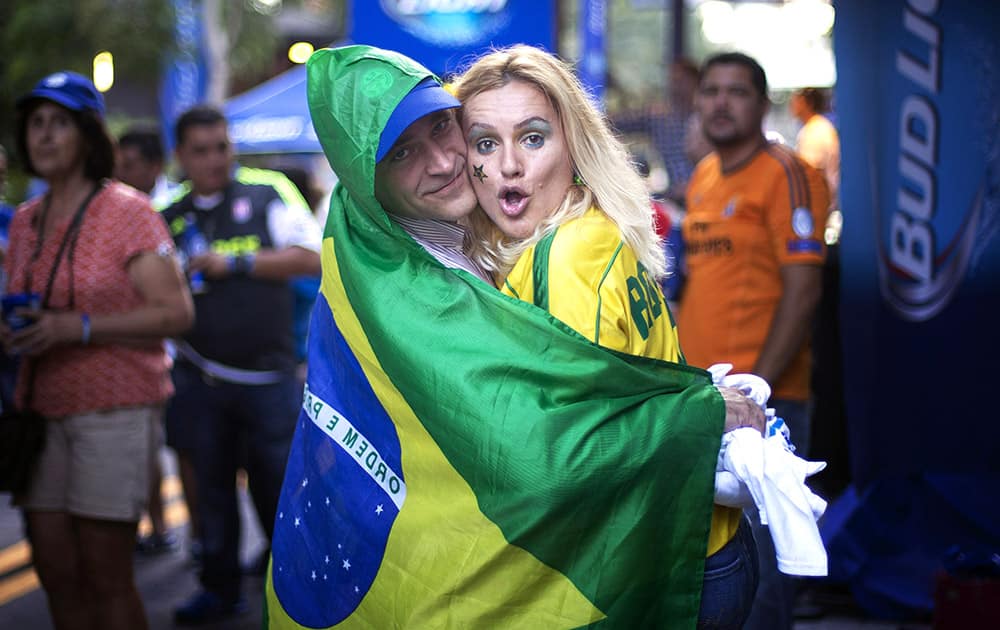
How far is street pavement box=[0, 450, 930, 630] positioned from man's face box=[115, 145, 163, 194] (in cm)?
200

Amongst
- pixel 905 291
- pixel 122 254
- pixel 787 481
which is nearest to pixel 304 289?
pixel 122 254

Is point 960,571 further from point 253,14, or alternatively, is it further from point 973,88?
point 253,14

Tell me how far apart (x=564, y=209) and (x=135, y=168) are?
5.13 metres

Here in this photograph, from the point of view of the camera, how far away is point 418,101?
2.65 meters

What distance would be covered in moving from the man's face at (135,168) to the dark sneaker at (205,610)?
8.80ft

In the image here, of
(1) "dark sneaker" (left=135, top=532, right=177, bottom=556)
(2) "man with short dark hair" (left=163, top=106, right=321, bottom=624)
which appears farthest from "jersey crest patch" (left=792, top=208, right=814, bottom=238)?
(1) "dark sneaker" (left=135, top=532, right=177, bottom=556)

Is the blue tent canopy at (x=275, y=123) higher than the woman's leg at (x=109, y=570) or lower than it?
higher

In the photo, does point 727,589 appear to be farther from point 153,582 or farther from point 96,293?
point 153,582

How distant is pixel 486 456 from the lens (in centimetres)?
246

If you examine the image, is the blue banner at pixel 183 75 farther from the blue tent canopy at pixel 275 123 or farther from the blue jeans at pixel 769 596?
the blue jeans at pixel 769 596

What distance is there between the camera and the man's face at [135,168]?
7324 millimetres

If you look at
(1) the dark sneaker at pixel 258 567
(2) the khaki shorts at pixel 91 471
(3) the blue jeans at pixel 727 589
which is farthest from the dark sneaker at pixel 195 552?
(3) the blue jeans at pixel 727 589

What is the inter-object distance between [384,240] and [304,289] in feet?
13.8

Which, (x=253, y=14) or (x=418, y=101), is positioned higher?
(x=253, y=14)
